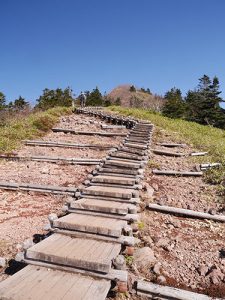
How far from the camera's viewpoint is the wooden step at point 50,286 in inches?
177

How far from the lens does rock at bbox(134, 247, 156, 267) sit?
6.43 meters

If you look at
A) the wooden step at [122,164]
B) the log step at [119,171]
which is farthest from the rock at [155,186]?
the wooden step at [122,164]

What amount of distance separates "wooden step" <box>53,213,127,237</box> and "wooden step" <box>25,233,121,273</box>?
9.6 inches

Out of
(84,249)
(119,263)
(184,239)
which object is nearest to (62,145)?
(184,239)

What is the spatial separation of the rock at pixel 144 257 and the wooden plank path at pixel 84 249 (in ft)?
1.39

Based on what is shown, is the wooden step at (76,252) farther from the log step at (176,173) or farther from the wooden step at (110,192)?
the log step at (176,173)

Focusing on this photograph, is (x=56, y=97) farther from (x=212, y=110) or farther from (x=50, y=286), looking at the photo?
(x=50, y=286)

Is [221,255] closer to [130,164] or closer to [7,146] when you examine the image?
[130,164]

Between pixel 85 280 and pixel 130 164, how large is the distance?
6.98 metres

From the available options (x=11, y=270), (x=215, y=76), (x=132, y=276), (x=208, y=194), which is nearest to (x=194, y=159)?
(x=208, y=194)

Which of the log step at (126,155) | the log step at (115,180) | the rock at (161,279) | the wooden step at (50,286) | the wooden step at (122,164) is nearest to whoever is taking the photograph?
the wooden step at (50,286)

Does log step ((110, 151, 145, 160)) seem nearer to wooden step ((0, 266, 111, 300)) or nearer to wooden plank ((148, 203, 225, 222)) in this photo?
wooden plank ((148, 203, 225, 222))

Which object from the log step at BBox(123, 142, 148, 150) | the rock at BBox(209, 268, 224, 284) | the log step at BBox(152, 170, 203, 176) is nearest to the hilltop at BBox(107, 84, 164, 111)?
the log step at BBox(123, 142, 148, 150)

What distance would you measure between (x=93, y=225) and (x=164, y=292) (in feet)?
6.50
